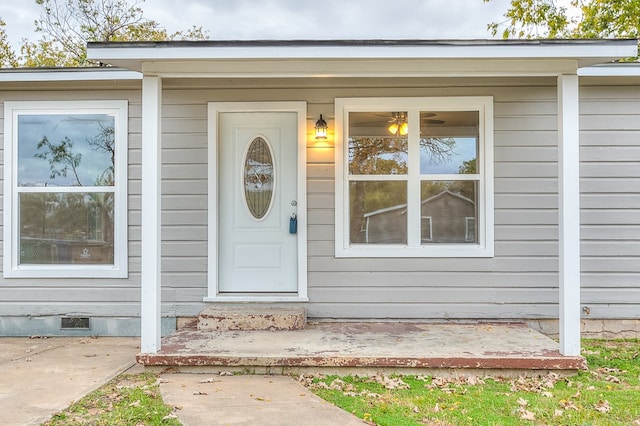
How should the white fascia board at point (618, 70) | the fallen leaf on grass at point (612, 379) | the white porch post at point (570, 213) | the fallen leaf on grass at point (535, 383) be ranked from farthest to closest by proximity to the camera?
the white fascia board at point (618, 70) → the white porch post at point (570, 213) → the fallen leaf on grass at point (612, 379) → the fallen leaf on grass at point (535, 383)

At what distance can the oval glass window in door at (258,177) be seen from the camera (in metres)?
4.91

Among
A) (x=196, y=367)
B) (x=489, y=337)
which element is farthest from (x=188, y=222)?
(x=489, y=337)

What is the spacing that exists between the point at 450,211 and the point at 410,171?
590mm

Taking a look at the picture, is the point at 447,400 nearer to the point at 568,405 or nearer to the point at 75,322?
the point at 568,405

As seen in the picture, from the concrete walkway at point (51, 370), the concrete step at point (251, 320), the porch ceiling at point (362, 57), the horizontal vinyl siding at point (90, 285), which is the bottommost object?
the concrete walkway at point (51, 370)

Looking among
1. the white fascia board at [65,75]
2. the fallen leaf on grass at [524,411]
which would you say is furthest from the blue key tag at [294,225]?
the fallen leaf on grass at [524,411]

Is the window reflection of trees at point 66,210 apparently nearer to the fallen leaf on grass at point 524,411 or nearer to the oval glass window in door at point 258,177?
the oval glass window in door at point 258,177

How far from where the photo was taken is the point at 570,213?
365cm

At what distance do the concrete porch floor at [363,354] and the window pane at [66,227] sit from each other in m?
1.53

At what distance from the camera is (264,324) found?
4430 millimetres

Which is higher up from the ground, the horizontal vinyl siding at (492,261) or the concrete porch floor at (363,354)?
the horizontal vinyl siding at (492,261)

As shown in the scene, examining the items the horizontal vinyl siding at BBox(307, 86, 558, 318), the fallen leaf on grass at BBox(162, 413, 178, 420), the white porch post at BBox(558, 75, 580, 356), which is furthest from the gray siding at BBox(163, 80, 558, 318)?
the fallen leaf on grass at BBox(162, 413, 178, 420)

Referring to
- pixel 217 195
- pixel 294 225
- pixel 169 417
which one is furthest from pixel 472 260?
pixel 169 417

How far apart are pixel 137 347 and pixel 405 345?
2.55 metres
